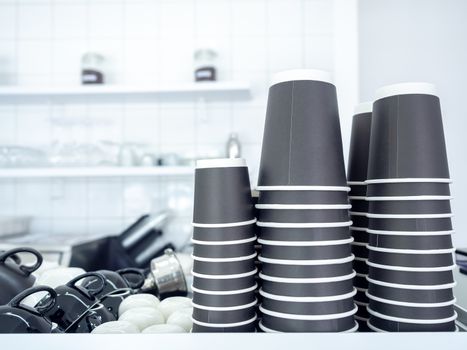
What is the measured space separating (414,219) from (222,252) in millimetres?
198

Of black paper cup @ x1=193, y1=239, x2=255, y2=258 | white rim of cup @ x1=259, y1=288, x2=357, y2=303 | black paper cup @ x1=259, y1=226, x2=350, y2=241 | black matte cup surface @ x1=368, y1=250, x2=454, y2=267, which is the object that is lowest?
white rim of cup @ x1=259, y1=288, x2=357, y2=303

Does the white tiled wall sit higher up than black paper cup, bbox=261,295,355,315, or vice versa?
the white tiled wall

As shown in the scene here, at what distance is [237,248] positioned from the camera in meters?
0.37

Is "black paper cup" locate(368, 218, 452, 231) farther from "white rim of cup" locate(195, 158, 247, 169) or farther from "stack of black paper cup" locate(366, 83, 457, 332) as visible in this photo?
"white rim of cup" locate(195, 158, 247, 169)

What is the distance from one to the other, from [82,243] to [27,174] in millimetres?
542

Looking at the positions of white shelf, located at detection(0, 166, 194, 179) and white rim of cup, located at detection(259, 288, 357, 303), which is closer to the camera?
white rim of cup, located at detection(259, 288, 357, 303)

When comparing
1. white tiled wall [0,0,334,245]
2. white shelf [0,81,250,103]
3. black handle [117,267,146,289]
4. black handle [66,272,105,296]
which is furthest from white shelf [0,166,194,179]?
black handle [66,272,105,296]

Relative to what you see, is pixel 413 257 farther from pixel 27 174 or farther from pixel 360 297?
pixel 27 174

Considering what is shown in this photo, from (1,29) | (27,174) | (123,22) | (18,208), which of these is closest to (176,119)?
(123,22)

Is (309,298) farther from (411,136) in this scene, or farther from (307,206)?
(411,136)

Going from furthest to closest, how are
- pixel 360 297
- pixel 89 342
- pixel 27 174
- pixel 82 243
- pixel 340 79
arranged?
pixel 340 79 < pixel 27 174 < pixel 82 243 < pixel 360 297 < pixel 89 342

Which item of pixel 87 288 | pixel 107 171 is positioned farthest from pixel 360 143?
pixel 107 171

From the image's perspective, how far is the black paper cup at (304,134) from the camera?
0.36 metres

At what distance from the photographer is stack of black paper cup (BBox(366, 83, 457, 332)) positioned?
1.17 ft
